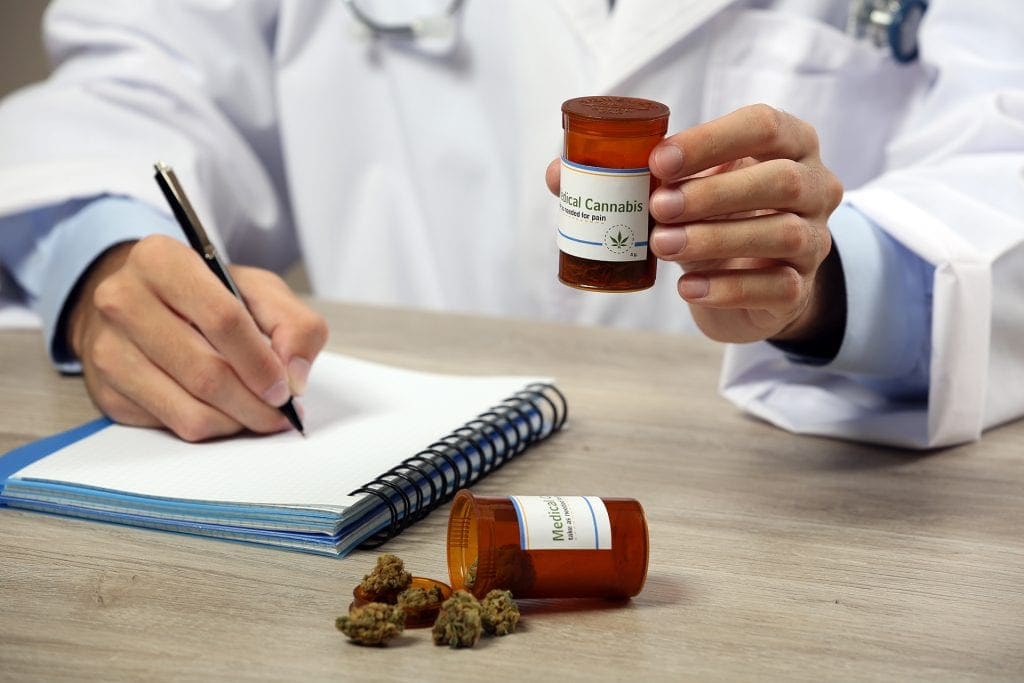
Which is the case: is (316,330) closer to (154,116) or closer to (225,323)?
(225,323)

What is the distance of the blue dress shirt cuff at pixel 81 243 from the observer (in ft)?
3.75

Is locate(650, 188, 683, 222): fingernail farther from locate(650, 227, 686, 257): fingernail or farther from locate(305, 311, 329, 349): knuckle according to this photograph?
locate(305, 311, 329, 349): knuckle

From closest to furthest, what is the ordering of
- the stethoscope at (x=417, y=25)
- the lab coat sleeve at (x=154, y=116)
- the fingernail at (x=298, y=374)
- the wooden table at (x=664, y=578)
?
1. the wooden table at (x=664, y=578)
2. the fingernail at (x=298, y=374)
3. the lab coat sleeve at (x=154, y=116)
4. the stethoscope at (x=417, y=25)

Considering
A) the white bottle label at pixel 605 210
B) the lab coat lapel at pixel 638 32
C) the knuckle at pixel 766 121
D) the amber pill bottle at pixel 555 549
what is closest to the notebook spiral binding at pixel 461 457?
the amber pill bottle at pixel 555 549

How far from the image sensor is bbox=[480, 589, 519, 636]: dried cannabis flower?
65 centimetres

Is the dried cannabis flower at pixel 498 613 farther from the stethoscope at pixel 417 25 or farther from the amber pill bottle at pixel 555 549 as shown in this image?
the stethoscope at pixel 417 25

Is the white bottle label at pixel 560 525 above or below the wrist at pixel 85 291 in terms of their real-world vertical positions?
above

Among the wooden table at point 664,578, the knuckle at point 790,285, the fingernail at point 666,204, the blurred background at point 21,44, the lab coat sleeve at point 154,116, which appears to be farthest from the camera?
the blurred background at point 21,44

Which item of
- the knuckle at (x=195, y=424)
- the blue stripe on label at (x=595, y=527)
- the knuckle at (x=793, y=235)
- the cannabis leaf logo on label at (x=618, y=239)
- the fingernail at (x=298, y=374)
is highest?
the cannabis leaf logo on label at (x=618, y=239)

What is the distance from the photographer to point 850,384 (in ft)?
3.82

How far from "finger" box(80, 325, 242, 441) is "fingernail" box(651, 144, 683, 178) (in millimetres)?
448

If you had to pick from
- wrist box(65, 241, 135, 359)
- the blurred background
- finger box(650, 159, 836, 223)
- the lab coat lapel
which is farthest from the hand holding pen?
the blurred background

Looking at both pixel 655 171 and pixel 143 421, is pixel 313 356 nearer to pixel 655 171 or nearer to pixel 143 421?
pixel 143 421

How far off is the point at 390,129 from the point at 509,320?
37 centimetres
